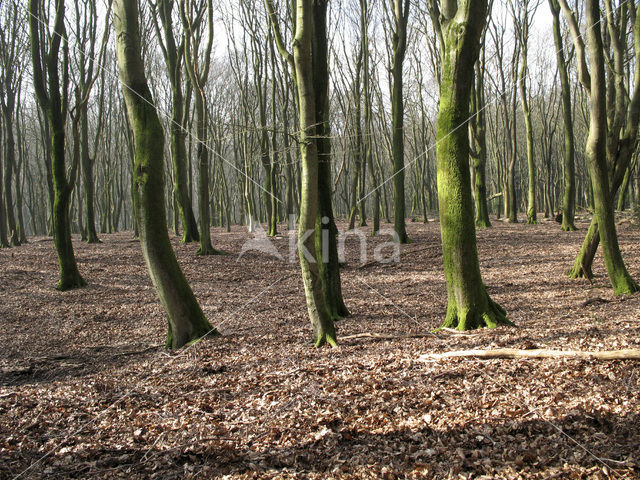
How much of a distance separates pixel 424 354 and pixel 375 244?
1002 centimetres

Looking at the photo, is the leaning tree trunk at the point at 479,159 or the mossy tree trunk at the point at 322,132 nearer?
the mossy tree trunk at the point at 322,132

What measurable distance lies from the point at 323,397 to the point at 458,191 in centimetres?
294

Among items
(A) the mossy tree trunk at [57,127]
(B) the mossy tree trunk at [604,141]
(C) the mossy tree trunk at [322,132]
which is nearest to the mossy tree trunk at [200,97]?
(A) the mossy tree trunk at [57,127]

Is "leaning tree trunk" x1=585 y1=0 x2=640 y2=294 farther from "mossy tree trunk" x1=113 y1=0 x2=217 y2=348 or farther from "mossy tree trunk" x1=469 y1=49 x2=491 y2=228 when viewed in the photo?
"mossy tree trunk" x1=469 y1=49 x2=491 y2=228

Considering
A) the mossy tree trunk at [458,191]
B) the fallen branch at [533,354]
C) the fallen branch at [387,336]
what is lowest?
the fallen branch at [387,336]

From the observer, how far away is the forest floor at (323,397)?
266 centimetres

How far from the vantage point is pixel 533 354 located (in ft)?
12.8

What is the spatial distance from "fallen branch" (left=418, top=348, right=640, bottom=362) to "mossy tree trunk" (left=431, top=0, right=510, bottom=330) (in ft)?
4.03

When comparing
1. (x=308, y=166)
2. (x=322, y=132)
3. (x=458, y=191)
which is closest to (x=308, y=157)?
(x=308, y=166)

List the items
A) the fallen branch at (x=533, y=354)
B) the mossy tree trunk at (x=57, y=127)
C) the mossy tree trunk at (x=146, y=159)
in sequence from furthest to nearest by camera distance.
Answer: the mossy tree trunk at (x=57, y=127), the mossy tree trunk at (x=146, y=159), the fallen branch at (x=533, y=354)

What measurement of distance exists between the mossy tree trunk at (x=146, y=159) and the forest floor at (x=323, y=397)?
98 cm

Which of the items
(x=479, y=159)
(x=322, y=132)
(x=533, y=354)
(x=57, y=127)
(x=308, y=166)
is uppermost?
(x=57, y=127)

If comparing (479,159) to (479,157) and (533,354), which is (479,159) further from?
(533,354)

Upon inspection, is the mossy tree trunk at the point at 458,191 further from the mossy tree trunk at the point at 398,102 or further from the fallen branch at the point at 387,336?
the mossy tree trunk at the point at 398,102
